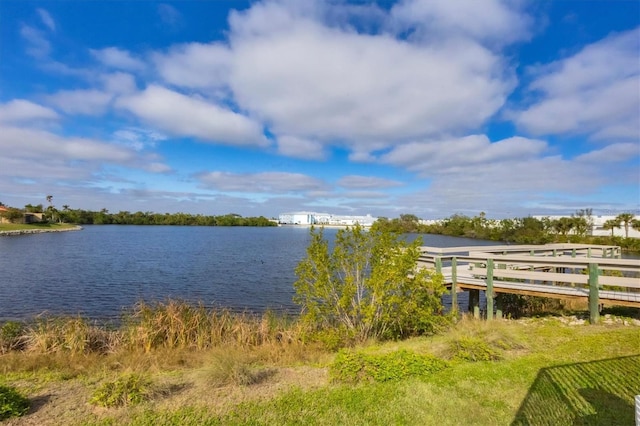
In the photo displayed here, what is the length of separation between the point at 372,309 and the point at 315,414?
3.70 m

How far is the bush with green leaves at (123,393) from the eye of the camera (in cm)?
445

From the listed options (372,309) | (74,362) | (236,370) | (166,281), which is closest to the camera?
(236,370)

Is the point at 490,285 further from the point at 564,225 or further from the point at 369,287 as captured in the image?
the point at 564,225

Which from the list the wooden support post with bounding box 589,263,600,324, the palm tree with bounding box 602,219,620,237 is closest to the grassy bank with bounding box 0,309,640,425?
the wooden support post with bounding box 589,263,600,324

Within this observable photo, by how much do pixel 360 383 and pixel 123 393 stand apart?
3.01 metres

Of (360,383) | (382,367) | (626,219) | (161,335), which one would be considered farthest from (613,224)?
(161,335)

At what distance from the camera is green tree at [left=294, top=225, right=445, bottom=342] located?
826 cm

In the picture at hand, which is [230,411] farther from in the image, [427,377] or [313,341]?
[313,341]

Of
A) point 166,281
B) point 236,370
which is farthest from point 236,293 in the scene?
point 236,370

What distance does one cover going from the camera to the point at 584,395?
4594 mm

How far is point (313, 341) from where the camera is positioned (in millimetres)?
8383

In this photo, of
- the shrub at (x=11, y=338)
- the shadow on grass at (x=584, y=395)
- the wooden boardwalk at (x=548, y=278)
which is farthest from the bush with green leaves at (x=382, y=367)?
the shrub at (x=11, y=338)

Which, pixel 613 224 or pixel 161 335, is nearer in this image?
pixel 161 335

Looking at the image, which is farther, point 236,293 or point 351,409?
point 236,293
